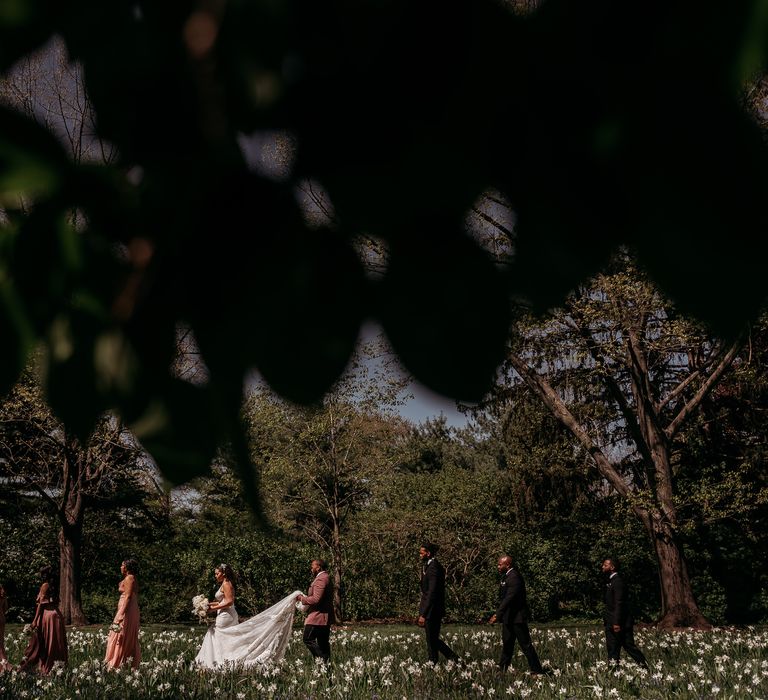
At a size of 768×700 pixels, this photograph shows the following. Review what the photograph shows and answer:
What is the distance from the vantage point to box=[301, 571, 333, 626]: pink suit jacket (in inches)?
371

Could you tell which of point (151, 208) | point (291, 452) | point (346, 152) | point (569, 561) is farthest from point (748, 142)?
point (569, 561)

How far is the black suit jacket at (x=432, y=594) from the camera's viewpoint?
9.30 meters

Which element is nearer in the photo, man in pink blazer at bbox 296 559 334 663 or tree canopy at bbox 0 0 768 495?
tree canopy at bbox 0 0 768 495

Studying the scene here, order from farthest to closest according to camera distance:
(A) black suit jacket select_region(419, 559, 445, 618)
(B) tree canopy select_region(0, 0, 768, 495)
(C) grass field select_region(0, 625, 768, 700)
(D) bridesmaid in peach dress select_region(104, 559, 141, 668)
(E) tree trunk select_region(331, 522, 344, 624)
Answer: (E) tree trunk select_region(331, 522, 344, 624) < (D) bridesmaid in peach dress select_region(104, 559, 141, 668) < (A) black suit jacket select_region(419, 559, 445, 618) < (C) grass field select_region(0, 625, 768, 700) < (B) tree canopy select_region(0, 0, 768, 495)

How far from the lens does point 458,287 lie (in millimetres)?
646

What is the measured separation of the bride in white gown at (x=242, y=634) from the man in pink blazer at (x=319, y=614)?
758mm

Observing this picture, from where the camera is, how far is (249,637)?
34.6 feet

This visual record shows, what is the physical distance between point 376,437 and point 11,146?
67.5 feet

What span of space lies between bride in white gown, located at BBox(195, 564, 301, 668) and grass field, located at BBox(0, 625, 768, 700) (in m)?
0.30

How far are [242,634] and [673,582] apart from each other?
10.2 metres

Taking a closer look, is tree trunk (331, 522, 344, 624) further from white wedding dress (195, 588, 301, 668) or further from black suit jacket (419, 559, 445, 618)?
black suit jacket (419, 559, 445, 618)

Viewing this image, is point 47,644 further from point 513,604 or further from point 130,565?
point 513,604

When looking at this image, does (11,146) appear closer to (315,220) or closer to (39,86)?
(39,86)

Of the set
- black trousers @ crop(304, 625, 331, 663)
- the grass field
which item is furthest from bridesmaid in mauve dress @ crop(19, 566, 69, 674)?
black trousers @ crop(304, 625, 331, 663)
